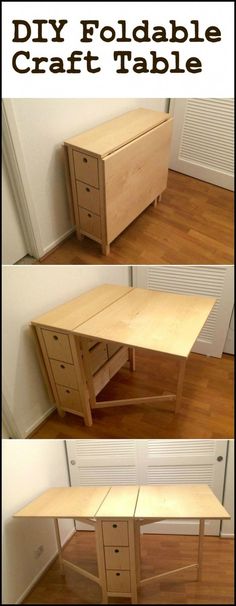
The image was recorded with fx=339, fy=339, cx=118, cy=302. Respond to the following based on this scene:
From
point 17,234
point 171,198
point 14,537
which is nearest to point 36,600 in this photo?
point 14,537

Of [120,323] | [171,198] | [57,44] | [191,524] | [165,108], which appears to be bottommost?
[191,524]

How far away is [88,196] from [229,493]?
137 cm

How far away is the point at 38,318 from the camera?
3.25 ft

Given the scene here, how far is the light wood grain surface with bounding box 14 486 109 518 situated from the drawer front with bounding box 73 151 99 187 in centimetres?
110

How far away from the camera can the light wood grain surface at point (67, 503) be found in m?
1.16

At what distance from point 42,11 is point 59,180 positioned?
0.49 metres

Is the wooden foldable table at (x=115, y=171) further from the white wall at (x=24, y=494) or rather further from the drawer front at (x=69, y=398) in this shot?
the white wall at (x=24, y=494)

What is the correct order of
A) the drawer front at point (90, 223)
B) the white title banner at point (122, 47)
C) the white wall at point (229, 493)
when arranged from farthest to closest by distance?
the white wall at point (229, 493) < the drawer front at point (90, 223) < the white title banner at point (122, 47)

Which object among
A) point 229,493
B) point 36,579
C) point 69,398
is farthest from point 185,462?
point 36,579

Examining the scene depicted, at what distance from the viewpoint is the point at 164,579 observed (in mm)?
1401

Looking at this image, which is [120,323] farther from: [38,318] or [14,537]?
[14,537]

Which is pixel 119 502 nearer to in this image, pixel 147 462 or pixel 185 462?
pixel 147 462

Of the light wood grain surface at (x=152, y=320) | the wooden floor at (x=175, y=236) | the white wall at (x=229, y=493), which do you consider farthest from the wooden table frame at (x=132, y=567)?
the wooden floor at (x=175, y=236)

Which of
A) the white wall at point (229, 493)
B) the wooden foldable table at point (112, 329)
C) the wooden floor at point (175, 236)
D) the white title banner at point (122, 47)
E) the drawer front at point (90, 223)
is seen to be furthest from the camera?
the white wall at point (229, 493)
